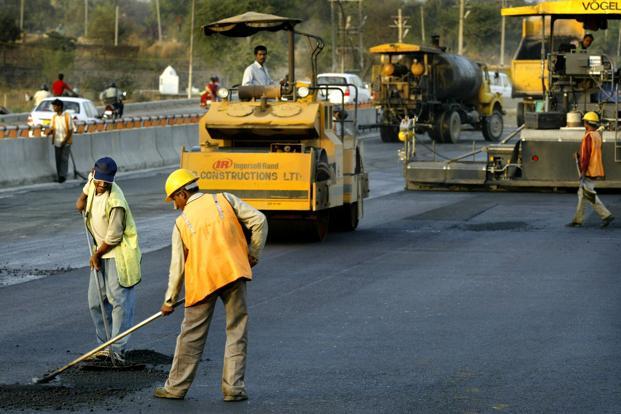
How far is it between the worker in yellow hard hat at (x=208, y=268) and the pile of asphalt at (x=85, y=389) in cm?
45

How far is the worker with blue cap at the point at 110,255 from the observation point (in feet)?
32.4

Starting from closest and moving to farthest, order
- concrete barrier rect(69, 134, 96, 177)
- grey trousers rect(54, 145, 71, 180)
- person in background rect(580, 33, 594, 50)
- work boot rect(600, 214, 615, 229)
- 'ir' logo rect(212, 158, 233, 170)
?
'ir' logo rect(212, 158, 233, 170)
work boot rect(600, 214, 615, 229)
person in background rect(580, 33, 594, 50)
grey trousers rect(54, 145, 71, 180)
concrete barrier rect(69, 134, 96, 177)

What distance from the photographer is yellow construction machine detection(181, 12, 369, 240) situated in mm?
17594

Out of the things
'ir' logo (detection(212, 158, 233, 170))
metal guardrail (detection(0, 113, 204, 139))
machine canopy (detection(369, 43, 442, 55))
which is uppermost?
machine canopy (detection(369, 43, 442, 55))

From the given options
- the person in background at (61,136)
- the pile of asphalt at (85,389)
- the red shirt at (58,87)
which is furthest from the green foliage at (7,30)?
the pile of asphalt at (85,389)

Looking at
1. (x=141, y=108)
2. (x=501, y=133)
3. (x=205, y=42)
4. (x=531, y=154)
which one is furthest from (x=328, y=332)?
(x=205, y=42)

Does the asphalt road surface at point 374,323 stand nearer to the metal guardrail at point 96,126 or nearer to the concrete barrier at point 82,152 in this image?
the concrete barrier at point 82,152

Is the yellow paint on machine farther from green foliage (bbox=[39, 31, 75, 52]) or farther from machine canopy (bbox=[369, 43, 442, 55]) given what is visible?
green foliage (bbox=[39, 31, 75, 52])

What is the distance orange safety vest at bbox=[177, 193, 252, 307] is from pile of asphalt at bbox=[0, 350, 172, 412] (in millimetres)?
923

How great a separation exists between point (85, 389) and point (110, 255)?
4.08ft

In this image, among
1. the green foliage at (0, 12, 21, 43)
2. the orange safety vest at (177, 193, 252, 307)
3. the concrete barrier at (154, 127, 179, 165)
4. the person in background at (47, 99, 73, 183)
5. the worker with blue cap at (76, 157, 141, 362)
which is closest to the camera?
the orange safety vest at (177, 193, 252, 307)

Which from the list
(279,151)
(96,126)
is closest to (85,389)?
(279,151)

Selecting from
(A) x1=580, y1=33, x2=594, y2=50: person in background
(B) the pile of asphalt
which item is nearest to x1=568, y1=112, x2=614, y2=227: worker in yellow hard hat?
(A) x1=580, y1=33, x2=594, y2=50: person in background

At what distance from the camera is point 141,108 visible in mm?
68000
